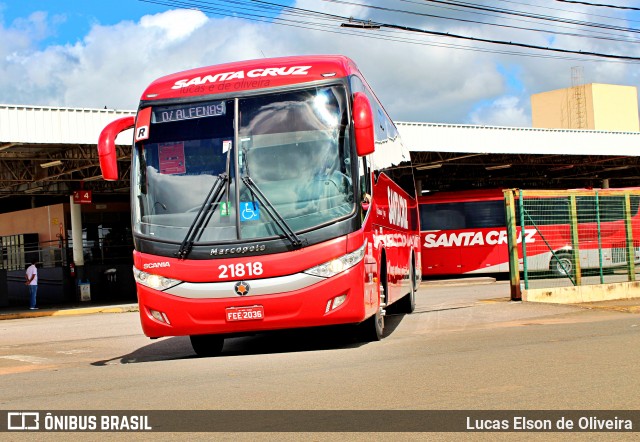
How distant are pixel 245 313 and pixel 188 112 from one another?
2.58 metres

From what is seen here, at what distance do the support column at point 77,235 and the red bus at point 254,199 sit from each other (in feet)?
84.4

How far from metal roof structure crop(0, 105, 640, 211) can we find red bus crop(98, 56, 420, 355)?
15.0m

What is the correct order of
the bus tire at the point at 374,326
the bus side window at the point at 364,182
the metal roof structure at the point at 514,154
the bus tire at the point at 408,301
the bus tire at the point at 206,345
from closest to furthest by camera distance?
the bus side window at the point at 364,182
the bus tire at the point at 374,326
the bus tire at the point at 206,345
the bus tire at the point at 408,301
the metal roof structure at the point at 514,154

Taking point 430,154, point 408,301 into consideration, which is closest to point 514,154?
point 430,154

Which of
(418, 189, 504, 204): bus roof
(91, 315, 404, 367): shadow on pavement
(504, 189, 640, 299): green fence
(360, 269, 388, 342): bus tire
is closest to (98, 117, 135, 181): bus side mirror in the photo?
(91, 315, 404, 367): shadow on pavement

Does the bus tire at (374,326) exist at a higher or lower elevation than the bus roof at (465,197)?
lower

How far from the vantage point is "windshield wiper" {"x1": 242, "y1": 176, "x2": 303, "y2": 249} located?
393 inches

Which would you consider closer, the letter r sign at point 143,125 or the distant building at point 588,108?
the letter r sign at point 143,125

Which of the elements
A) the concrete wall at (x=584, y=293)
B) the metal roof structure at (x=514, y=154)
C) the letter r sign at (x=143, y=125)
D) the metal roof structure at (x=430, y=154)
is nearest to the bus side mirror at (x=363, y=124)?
the letter r sign at (x=143, y=125)

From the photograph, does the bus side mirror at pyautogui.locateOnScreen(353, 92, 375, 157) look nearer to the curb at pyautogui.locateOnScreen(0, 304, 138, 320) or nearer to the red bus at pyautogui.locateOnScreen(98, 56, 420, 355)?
the red bus at pyautogui.locateOnScreen(98, 56, 420, 355)

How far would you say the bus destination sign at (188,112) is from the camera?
1062 centimetres

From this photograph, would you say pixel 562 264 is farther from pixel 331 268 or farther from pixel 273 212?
pixel 273 212

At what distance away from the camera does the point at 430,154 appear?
37.5 metres

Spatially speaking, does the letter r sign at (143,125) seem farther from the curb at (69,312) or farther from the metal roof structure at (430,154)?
the curb at (69,312)
